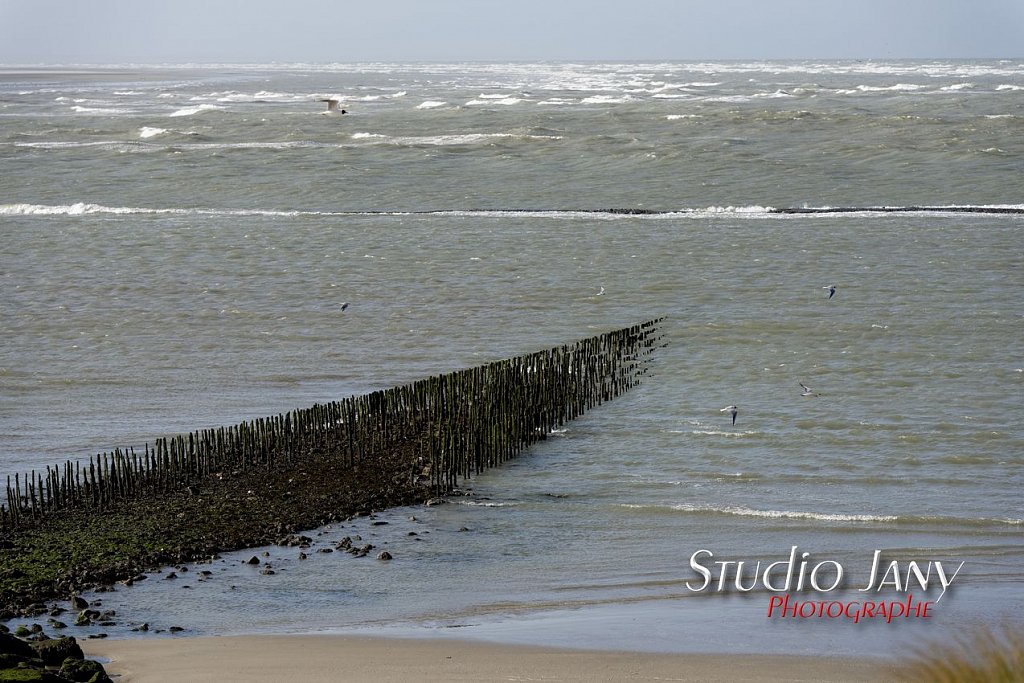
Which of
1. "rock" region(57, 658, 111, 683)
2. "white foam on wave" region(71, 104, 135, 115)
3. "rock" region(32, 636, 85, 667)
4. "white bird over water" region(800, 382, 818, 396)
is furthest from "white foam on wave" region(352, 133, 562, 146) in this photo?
"rock" region(57, 658, 111, 683)

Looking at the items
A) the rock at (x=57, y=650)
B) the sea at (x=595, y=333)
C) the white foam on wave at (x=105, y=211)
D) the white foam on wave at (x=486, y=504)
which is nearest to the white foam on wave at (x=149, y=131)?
the sea at (x=595, y=333)

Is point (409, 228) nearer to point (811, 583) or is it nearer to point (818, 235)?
point (818, 235)

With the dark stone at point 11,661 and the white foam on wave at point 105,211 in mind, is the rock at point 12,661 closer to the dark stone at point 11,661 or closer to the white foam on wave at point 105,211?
the dark stone at point 11,661

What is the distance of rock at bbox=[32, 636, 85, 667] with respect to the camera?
8414mm

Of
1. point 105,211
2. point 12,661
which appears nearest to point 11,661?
point 12,661

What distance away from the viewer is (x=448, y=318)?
22.8 m

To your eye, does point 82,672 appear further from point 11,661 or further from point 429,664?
point 429,664

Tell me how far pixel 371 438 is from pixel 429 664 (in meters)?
5.76

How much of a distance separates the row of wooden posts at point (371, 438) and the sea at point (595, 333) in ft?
1.79

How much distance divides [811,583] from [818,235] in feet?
69.7

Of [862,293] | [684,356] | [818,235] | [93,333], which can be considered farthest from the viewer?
[818,235]

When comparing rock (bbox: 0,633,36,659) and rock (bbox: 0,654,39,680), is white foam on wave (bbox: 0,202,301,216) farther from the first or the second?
rock (bbox: 0,654,39,680)

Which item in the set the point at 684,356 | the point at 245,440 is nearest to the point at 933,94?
the point at 684,356

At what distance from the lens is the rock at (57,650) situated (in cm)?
841
